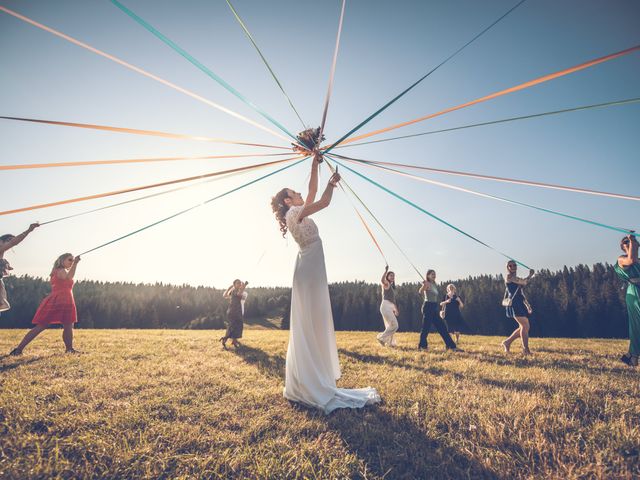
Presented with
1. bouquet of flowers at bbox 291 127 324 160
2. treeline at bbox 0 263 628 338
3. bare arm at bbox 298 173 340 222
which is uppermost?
bouquet of flowers at bbox 291 127 324 160

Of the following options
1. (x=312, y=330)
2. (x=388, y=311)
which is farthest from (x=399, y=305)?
(x=312, y=330)

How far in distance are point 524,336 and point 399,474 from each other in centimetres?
741

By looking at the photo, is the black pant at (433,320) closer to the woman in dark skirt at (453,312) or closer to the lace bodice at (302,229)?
the woman in dark skirt at (453,312)

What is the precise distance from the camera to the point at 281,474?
91.3 inches

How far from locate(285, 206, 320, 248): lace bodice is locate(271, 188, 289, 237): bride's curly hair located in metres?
0.49

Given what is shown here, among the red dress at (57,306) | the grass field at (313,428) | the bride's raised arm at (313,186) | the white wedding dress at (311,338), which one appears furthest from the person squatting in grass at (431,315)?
the red dress at (57,306)

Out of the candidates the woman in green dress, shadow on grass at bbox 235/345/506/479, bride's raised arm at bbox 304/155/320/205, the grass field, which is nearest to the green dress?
the woman in green dress

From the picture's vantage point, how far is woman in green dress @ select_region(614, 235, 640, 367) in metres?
5.93

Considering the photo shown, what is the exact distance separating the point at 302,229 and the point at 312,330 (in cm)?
144

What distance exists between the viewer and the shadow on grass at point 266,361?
18.4 ft

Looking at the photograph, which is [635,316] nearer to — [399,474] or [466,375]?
[466,375]

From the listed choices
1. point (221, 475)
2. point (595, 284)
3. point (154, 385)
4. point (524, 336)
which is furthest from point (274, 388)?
point (595, 284)

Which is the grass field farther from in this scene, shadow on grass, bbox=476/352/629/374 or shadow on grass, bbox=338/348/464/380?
shadow on grass, bbox=476/352/629/374

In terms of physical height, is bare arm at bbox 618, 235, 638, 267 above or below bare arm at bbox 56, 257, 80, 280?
above
